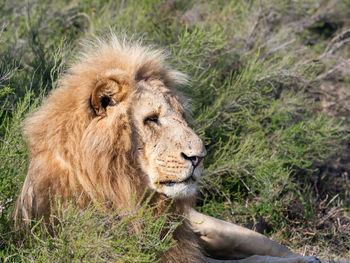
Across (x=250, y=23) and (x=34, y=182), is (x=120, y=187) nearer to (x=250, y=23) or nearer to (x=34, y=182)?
(x=34, y=182)

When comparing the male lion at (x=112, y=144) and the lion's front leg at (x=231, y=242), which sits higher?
the male lion at (x=112, y=144)

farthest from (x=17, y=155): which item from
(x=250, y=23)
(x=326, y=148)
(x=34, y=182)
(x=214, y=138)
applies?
(x=250, y=23)

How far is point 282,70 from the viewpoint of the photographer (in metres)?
6.32

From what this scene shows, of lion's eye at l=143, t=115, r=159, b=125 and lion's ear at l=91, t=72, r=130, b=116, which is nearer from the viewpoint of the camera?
lion's ear at l=91, t=72, r=130, b=116

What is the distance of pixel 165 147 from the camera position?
3.27m

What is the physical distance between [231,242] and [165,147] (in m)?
1.39

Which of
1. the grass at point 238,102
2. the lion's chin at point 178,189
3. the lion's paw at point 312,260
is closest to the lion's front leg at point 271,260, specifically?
the lion's paw at point 312,260

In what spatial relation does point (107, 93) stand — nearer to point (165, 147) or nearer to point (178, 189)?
point (165, 147)

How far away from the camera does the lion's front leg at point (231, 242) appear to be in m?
4.25

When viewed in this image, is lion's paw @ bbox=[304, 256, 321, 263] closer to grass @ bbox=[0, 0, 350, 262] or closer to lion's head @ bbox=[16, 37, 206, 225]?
grass @ bbox=[0, 0, 350, 262]

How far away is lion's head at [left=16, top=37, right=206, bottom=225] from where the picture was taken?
10.3ft

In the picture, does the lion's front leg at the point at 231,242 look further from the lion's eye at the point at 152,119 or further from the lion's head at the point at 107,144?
the lion's eye at the point at 152,119

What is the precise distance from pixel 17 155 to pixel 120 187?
957 mm

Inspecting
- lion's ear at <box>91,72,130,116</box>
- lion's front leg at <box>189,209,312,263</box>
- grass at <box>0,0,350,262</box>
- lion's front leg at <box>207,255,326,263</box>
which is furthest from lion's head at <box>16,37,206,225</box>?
lion's front leg at <box>207,255,326,263</box>
